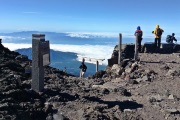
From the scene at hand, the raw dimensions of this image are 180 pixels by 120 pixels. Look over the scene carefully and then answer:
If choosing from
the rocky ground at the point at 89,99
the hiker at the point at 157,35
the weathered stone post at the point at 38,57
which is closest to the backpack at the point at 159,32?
the hiker at the point at 157,35

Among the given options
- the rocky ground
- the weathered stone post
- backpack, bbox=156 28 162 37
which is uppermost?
backpack, bbox=156 28 162 37

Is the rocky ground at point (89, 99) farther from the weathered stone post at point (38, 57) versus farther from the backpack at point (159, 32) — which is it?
the backpack at point (159, 32)

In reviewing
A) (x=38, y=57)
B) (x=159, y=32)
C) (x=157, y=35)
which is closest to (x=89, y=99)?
(x=38, y=57)

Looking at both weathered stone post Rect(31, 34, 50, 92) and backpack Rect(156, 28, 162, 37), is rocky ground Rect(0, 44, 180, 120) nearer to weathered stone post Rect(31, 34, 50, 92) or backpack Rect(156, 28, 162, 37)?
weathered stone post Rect(31, 34, 50, 92)

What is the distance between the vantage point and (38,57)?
965cm

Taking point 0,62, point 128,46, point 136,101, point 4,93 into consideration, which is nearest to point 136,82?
point 136,101

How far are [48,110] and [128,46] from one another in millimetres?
13727

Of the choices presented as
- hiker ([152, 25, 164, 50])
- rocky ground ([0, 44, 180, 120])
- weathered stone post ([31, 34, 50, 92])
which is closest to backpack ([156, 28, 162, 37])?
hiker ([152, 25, 164, 50])

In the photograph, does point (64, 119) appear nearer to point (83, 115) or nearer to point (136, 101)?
point (83, 115)

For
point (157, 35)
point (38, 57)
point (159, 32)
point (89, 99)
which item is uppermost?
point (159, 32)

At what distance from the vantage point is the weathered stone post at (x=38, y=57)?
31.6 feet

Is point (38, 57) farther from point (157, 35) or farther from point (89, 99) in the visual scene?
point (157, 35)

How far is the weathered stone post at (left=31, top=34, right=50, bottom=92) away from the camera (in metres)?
9.63

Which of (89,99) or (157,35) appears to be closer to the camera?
(89,99)
